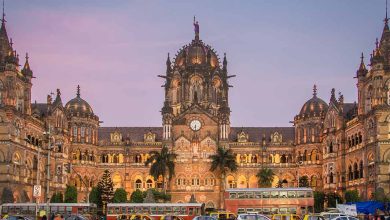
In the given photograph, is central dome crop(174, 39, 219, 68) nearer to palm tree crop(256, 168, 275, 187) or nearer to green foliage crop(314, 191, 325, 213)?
palm tree crop(256, 168, 275, 187)

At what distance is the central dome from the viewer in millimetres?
134875

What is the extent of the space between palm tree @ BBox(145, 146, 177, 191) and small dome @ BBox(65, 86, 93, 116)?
50.8 ft

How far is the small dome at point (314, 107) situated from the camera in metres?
122

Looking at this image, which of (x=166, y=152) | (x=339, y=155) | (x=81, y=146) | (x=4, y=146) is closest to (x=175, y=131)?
(x=166, y=152)

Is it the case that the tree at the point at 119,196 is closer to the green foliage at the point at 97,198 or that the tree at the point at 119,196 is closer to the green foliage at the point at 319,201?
the green foliage at the point at 97,198

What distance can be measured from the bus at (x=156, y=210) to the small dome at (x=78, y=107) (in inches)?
1769

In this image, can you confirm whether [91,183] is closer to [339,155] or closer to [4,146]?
[4,146]

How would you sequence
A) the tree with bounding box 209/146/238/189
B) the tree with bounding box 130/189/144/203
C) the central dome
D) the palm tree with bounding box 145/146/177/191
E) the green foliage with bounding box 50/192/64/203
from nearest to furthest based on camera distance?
the green foliage with bounding box 50/192/64/203
the tree with bounding box 130/189/144/203
the palm tree with bounding box 145/146/177/191
the tree with bounding box 209/146/238/189
the central dome

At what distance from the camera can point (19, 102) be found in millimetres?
95500

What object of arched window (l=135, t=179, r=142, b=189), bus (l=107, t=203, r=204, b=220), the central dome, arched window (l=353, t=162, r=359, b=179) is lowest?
bus (l=107, t=203, r=204, b=220)

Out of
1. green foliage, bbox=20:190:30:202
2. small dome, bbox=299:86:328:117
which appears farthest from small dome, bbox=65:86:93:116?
small dome, bbox=299:86:328:117

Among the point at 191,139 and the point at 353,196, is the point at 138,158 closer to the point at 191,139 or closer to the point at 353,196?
the point at 191,139

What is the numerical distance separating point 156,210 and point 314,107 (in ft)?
169

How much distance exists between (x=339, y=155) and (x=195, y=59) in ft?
127
